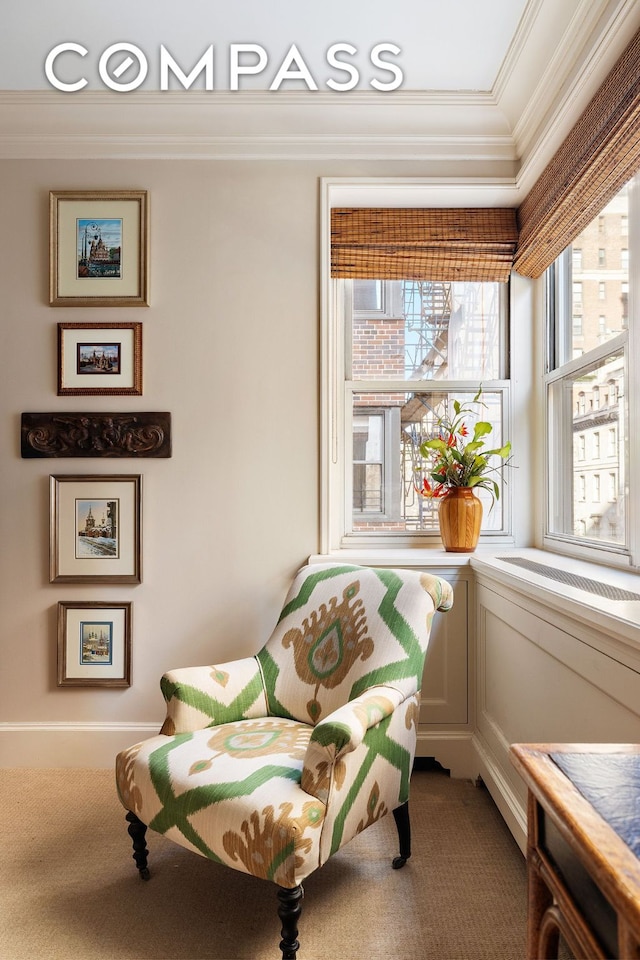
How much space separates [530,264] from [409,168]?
0.61m

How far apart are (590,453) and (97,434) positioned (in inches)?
72.4

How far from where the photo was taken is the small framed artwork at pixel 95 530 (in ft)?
8.19

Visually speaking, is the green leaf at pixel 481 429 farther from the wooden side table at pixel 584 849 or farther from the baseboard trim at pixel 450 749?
the wooden side table at pixel 584 849

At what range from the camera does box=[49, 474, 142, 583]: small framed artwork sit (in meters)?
2.50

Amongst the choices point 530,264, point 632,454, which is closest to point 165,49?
point 530,264

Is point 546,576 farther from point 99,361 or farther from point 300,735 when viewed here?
point 99,361

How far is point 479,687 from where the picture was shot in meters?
2.37

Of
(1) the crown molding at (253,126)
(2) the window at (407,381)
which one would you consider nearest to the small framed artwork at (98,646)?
(2) the window at (407,381)

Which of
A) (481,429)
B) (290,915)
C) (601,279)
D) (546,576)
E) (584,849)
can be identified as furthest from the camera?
(481,429)

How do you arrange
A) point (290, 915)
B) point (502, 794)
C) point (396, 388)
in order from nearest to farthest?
point (290, 915)
point (502, 794)
point (396, 388)

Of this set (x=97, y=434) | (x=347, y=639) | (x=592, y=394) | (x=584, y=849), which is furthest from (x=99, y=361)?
(x=584, y=849)

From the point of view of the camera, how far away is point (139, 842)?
1725 millimetres

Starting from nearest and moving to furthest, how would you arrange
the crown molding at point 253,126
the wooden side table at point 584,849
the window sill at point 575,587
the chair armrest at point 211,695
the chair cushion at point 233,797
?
the wooden side table at point 584,849 → the window sill at point 575,587 → the chair cushion at point 233,797 → the chair armrest at point 211,695 → the crown molding at point 253,126

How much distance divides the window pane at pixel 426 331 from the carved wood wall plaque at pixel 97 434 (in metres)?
0.88
